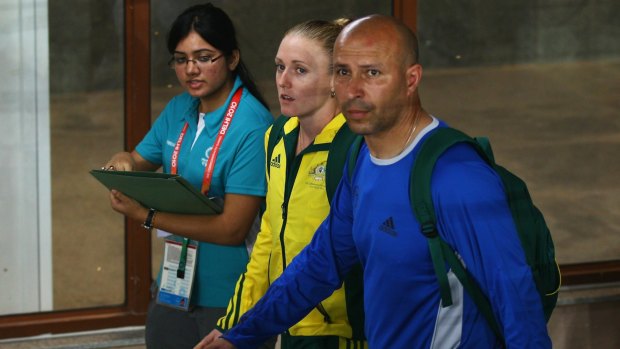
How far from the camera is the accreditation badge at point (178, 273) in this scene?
15.1 ft

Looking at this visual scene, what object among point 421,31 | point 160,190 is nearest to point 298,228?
point 160,190

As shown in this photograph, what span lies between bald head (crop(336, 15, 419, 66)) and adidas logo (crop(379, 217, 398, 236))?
0.41m

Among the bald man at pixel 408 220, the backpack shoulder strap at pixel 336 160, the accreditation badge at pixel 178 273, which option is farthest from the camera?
the accreditation badge at pixel 178 273

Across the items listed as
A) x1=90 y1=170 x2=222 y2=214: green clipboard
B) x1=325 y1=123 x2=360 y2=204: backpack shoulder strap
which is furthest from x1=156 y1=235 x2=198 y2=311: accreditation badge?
x1=325 y1=123 x2=360 y2=204: backpack shoulder strap

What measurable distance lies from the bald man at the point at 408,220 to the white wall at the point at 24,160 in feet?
8.62

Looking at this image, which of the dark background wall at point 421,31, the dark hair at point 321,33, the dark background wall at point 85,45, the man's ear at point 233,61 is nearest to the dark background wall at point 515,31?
the dark background wall at point 421,31

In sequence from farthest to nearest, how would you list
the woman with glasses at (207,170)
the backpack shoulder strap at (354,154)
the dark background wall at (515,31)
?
the dark background wall at (515,31) < the woman with glasses at (207,170) < the backpack shoulder strap at (354,154)

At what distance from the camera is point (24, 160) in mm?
5840

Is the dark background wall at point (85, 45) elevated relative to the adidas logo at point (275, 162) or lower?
elevated

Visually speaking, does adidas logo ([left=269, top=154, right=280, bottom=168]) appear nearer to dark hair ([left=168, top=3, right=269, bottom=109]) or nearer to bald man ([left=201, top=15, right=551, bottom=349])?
dark hair ([left=168, top=3, right=269, bottom=109])

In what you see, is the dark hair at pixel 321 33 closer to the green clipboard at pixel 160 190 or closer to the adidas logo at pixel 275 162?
the adidas logo at pixel 275 162

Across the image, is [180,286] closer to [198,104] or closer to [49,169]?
[198,104]

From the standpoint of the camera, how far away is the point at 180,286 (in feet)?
15.2

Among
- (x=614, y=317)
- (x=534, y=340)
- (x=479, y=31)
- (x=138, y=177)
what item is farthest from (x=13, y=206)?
(x=534, y=340)
